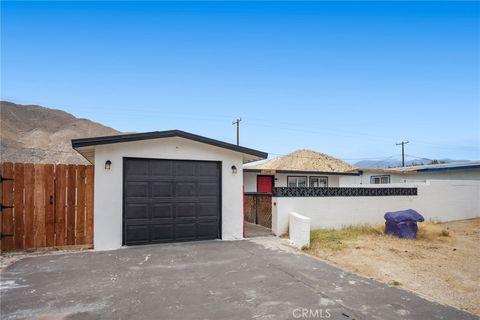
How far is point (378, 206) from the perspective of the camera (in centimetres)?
1117

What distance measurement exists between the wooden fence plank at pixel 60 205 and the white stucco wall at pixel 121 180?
0.68 m

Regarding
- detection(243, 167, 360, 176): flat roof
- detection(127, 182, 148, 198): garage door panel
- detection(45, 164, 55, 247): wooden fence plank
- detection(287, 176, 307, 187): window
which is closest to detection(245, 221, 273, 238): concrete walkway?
detection(127, 182, 148, 198): garage door panel

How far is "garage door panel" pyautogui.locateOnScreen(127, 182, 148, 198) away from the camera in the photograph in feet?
25.4

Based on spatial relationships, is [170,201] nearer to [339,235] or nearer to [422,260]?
[339,235]

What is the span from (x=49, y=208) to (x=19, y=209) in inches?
22.7

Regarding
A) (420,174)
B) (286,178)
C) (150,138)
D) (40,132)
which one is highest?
(40,132)

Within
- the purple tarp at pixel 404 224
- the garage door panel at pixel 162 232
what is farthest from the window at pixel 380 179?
the garage door panel at pixel 162 232

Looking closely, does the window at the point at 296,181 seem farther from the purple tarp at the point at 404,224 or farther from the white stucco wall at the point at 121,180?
the white stucco wall at the point at 121,180

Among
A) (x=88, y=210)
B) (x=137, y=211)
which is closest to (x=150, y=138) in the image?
(x=137, y=211)

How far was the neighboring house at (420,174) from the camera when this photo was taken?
679 inches

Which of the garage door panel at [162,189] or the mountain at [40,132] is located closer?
the garage door panel at [162,189]

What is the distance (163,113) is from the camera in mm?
41500

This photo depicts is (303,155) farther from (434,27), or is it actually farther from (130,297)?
(130,297)

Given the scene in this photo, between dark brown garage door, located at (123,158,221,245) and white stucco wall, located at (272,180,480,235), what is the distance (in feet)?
7.07
